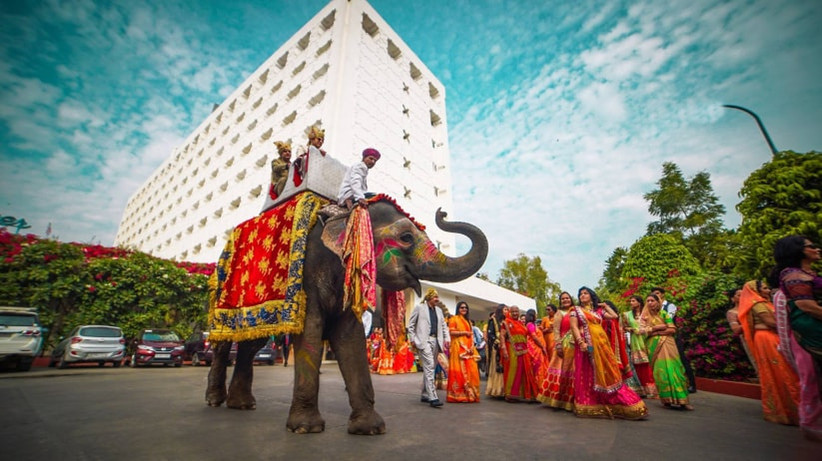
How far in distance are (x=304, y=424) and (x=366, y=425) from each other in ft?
1.73

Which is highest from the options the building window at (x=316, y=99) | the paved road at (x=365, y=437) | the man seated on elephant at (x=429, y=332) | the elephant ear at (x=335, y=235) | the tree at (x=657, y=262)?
the building window at (x=316, y=99)

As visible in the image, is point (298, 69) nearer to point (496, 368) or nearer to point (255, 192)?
point (255, 192)

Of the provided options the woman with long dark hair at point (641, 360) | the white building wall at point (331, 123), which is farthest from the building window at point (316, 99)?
the woman with long dark hair at point (641, 360)

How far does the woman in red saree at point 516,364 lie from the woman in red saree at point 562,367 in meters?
0.78

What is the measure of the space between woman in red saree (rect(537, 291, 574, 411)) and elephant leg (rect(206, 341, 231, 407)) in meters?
4.44

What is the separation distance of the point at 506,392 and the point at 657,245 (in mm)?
15286

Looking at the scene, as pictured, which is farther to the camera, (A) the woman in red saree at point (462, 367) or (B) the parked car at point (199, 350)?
(B) the parked car at point (199, 350)

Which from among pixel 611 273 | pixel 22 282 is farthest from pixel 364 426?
pixel 611 273

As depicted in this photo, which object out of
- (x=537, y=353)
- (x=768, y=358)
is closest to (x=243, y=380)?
(x=537, y=353)

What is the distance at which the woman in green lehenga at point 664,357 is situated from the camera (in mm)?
5164

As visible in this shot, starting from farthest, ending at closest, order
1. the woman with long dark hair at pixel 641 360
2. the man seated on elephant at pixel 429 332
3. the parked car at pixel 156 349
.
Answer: the parked car at pixel 156 349
the woman with long dark hair at pixel 641 360
the man seated on elephant at pixel 429 332

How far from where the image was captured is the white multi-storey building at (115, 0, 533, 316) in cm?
1909

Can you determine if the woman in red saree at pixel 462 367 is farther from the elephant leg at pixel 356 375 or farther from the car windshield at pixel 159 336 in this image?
the car windshield at pixel 159 336

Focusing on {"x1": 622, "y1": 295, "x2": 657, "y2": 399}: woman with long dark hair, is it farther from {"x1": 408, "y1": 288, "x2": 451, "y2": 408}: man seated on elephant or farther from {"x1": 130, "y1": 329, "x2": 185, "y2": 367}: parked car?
{"x1": 130, "y1": 329, "x2": 185, "y2": 367}: parked car
